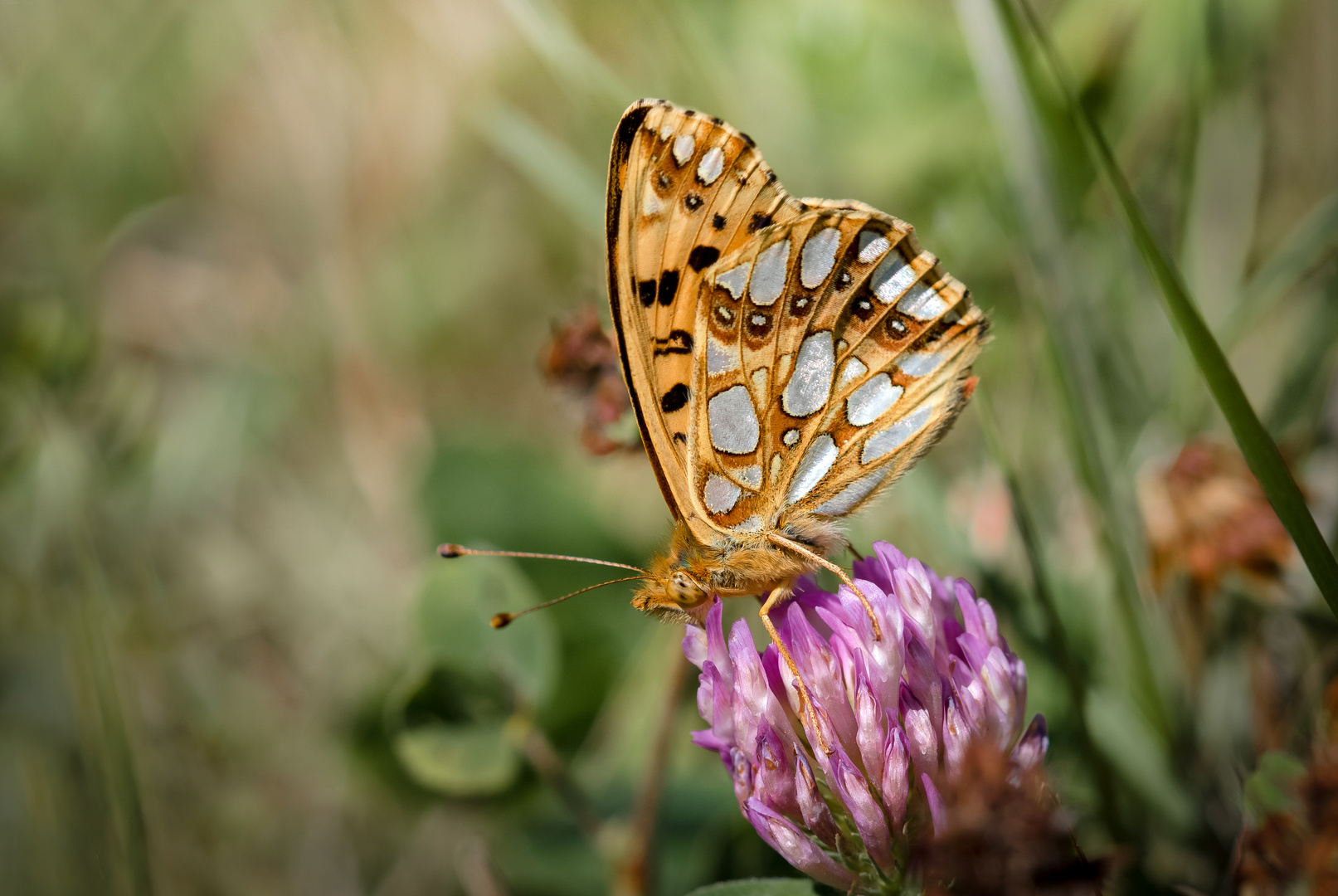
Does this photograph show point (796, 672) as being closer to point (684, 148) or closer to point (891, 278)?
point (891, 278)

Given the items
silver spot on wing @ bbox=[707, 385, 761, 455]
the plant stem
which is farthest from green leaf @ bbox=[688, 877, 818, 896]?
silver spot on wing @ bbox=[707, 385, 761, 455]

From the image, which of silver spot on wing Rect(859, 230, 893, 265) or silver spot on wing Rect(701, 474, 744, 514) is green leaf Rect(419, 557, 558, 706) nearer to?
silver spot on wing Rect(701, 474, 744, 514)

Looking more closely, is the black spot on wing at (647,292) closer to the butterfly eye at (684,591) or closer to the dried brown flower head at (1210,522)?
the butterfly eye at (684,591)

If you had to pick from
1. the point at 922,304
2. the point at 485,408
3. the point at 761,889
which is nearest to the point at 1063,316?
the point at 922,304

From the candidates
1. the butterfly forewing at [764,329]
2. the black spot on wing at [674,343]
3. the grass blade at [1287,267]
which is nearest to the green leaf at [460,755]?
the butterfly forewing at [764,329]

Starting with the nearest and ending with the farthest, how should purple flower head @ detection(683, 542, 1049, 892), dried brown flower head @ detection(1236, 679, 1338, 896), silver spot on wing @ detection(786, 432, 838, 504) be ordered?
→ dried brown flower head @ detection(1236, 679, 1338, 896), purple flower head @ detection(683, 542, 1049, 892), silver spot on wing @ detection(786, 432, 838, 504)

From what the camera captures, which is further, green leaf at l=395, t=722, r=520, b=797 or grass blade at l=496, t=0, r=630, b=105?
grass blade at l=496, t=0, r=630, b=105
